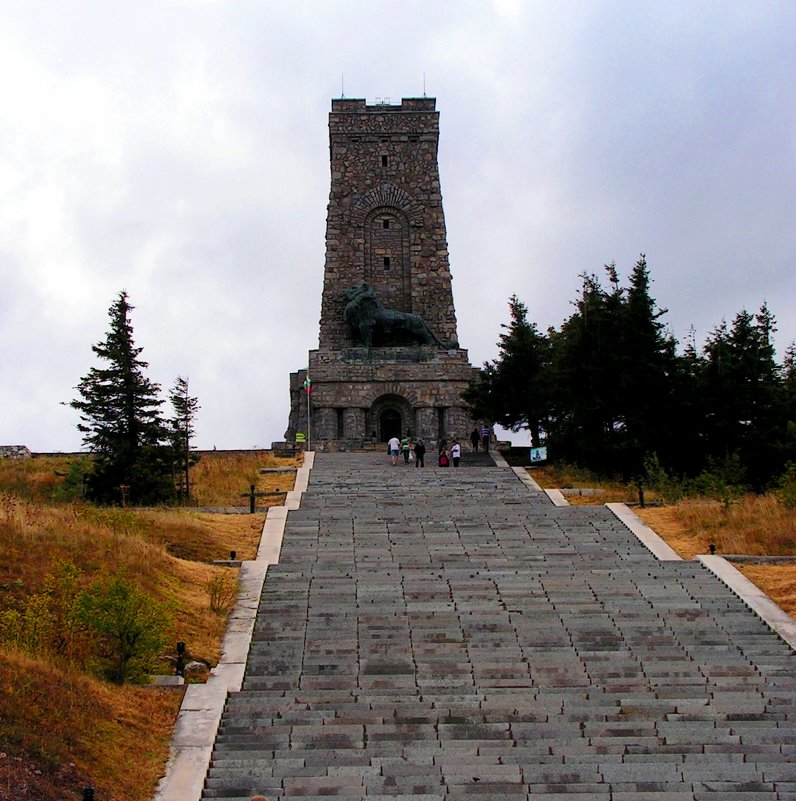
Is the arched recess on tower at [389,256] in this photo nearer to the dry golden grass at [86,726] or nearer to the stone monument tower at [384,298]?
the stone monument tower at [384,298]

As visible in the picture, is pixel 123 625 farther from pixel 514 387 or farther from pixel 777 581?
pixel 514 387

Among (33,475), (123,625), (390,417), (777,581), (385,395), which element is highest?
(385,395)

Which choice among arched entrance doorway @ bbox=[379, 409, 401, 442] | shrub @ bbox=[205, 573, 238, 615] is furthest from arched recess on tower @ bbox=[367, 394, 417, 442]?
shrub @ bbox=[205, 573, 238, 615]

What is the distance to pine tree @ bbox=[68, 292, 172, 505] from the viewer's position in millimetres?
24078

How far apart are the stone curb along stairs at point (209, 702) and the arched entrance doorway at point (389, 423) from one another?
21.6m

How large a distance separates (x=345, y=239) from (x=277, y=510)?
22165 millimetres

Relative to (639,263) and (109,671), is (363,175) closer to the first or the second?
(639,263)

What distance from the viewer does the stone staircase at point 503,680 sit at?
31.4 ft

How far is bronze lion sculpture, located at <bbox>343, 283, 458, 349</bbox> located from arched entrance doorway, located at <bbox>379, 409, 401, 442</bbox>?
8.02 feet

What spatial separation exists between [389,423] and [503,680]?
1073 inches

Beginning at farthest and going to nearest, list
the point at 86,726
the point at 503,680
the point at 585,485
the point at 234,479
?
the point at 234,479 → the point at 585,485 → the point at 503,680 → the point at 86,726

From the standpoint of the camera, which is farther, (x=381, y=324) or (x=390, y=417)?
(x=381, y=324)

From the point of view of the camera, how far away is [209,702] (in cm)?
1116

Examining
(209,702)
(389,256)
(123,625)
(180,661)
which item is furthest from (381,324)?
(209,702)
